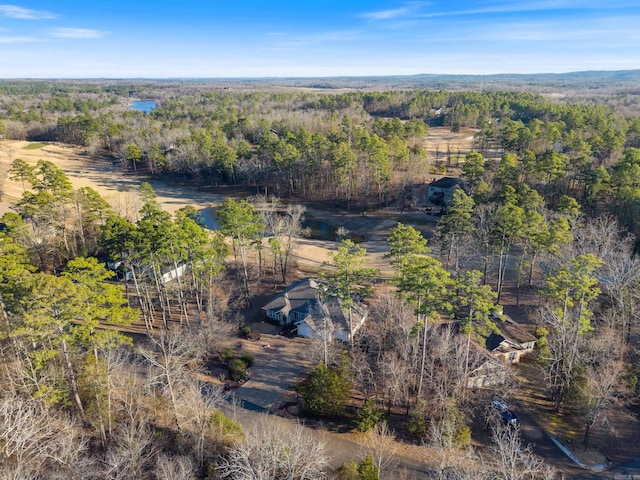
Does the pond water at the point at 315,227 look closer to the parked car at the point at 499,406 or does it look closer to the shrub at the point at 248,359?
the shrub at the point at 248,359

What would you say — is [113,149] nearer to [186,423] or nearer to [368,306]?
[368,306]

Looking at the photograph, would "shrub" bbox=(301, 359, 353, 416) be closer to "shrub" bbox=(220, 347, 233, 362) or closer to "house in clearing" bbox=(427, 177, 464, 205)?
"shrub" bbox=(220, 347, 233, 362)

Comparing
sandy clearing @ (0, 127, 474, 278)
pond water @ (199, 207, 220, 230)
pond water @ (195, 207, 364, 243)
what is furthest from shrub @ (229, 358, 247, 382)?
pond water @ (199, 207, 220, 230)

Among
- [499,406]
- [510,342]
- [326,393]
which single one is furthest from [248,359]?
[510,342]

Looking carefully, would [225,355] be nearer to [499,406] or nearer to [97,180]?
[499,406]

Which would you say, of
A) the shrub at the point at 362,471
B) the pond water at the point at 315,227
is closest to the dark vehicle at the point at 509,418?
the shrub at the point at 362,471

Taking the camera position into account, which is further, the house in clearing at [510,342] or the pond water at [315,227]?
the pond water at [315,227]

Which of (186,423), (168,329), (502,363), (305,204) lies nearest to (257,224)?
(168,329)
